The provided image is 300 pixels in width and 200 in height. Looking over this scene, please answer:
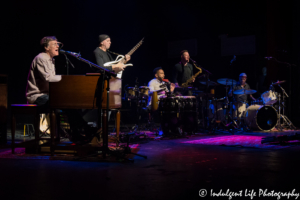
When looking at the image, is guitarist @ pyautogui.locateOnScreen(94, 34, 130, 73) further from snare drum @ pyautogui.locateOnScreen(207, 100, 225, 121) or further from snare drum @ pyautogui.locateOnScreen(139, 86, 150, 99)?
snare drum @ pyautogui.locateOnScreen(207, 100, 225, 121)

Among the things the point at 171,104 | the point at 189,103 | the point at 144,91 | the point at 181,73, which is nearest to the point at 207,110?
the point at 181,73

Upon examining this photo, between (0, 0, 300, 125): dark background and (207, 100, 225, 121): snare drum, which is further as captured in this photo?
(207, 100, 225, 121): snare drum

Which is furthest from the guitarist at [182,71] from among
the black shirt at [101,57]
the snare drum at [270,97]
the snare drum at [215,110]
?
the black shirt at [101,57]

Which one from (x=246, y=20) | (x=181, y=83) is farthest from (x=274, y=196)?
(x=246, y=20)

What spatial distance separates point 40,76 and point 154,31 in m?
7.46

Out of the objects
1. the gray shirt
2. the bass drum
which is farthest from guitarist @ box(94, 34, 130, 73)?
the bass drum

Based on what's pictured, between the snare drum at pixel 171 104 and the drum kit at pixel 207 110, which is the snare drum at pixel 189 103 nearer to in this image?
the drum kit at pixel 207 110

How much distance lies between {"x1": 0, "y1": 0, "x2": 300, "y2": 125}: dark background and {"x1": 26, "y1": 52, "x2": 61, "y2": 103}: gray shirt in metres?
4.33

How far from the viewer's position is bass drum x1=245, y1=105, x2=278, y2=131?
880 centimetres

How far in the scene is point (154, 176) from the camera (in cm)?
300

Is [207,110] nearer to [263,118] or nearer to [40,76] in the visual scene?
[263,118]

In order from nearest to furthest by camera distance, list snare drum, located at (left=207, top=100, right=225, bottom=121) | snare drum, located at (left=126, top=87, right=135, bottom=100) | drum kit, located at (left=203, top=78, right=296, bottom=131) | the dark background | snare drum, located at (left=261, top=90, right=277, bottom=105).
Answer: snare drum, located at (left=126, top=87, right=135, bottom=100) < the dark background < drum kit, located at (left=203, top=78, right=296, bottom=131) < snare drum, located at (left=261, top=90, right=277, bottom=105) < snare drum, located at (left=207, top=100, right=225, bottom=121)

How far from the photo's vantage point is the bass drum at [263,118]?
880cm

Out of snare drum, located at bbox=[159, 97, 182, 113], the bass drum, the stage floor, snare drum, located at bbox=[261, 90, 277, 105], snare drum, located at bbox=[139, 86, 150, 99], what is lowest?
the stage floor
